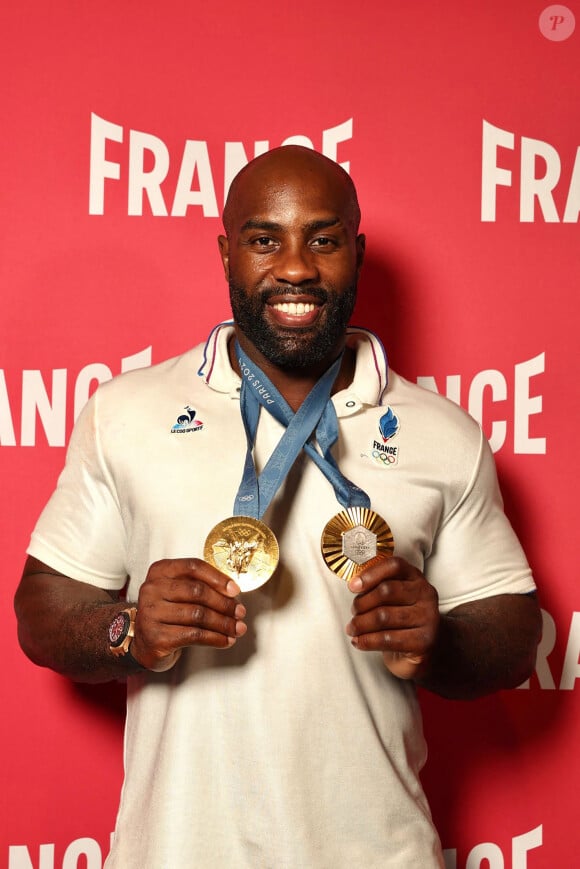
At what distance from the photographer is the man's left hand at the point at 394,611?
4.59ft

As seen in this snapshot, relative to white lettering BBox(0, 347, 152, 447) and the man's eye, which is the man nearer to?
the man's eye

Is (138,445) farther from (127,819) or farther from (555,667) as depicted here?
(555,667)

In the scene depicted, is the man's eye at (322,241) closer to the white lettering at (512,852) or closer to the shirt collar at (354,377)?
the shirt collar at (354,377)

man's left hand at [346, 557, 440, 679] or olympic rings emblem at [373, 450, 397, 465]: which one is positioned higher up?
olympic rings emblem at [373, 450, 397, 465]

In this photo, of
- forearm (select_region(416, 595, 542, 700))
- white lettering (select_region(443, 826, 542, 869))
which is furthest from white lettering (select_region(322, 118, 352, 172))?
white lettering (select_region(443, 826, 542, 869))

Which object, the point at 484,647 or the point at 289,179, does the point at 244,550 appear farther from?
the point at 289,179

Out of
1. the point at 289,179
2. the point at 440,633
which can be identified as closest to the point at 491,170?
the point at 289,179

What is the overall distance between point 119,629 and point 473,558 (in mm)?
617

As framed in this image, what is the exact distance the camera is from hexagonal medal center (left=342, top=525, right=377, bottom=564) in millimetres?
1476

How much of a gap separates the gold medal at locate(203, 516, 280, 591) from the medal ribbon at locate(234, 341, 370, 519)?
0.17 ft

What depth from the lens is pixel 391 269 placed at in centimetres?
231

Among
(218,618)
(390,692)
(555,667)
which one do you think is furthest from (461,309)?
(218,618)

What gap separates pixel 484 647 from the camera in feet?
5.51

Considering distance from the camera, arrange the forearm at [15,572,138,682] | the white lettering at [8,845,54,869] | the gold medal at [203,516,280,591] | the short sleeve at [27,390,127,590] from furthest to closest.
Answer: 1. the white lettering at [8,845,54,869]
2. the short sleeve at [27,390,127,590]
3. the forearm at [15,572,138,682]
4. the gold medal at [203,516,280,591]
